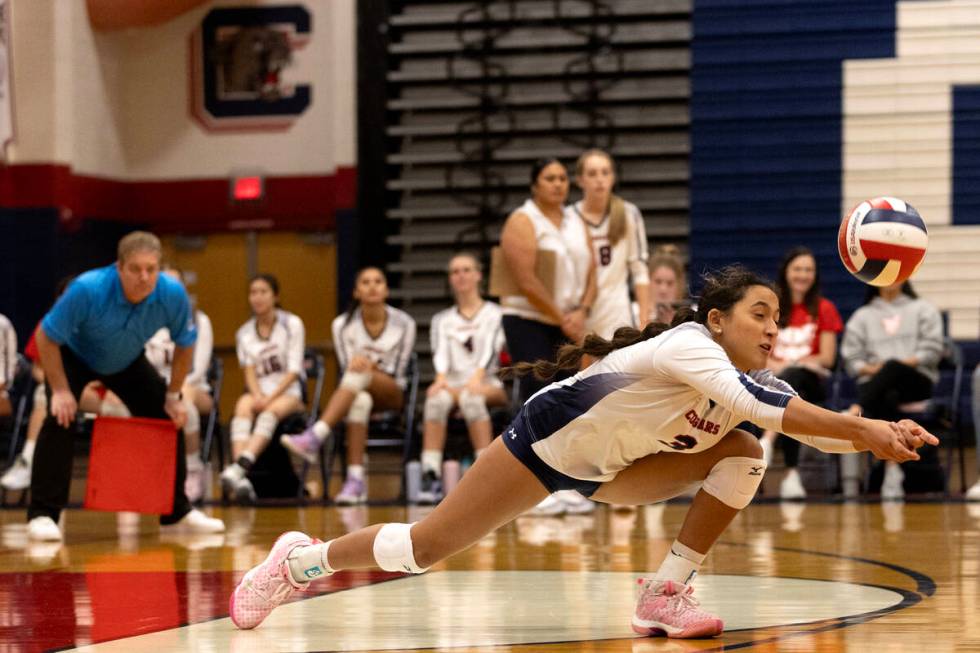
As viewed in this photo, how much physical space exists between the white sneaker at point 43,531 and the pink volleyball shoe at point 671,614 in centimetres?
338

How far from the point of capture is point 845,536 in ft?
19.5

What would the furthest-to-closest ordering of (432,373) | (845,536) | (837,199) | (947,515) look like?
(432,373)
(837,199)
(947,515)
(845,536)

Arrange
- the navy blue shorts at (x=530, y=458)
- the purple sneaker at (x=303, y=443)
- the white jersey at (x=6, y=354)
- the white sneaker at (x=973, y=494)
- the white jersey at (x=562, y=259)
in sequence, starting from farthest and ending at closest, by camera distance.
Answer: the white jersey at (x=6, y=354), the purple sneaker at (x=303, y=443), the white sneaker at (x=973, y=494), the white jersey at (x=562, y=259), the navy blue shorts at (x=530, y=458)

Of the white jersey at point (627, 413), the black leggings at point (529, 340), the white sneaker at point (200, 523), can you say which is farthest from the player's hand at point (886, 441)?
the white sneaker at point (200, 523)

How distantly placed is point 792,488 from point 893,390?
77 centimetres

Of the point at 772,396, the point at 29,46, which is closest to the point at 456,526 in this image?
the point at 772,396

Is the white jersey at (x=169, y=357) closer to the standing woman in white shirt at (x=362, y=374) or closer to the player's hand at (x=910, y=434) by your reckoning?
the standing woman in white shirt at (x=362, y=374)

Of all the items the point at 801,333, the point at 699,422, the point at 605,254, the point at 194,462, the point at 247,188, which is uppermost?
the point at 247,188

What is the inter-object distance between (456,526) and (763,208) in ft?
22.1

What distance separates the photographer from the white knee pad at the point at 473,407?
7802 millimetres

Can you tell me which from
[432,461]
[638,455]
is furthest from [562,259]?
[638,455]

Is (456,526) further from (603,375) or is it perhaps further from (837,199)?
(837,199)

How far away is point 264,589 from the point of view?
12.4 ft

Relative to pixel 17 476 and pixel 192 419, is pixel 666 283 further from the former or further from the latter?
pixel 17 476
